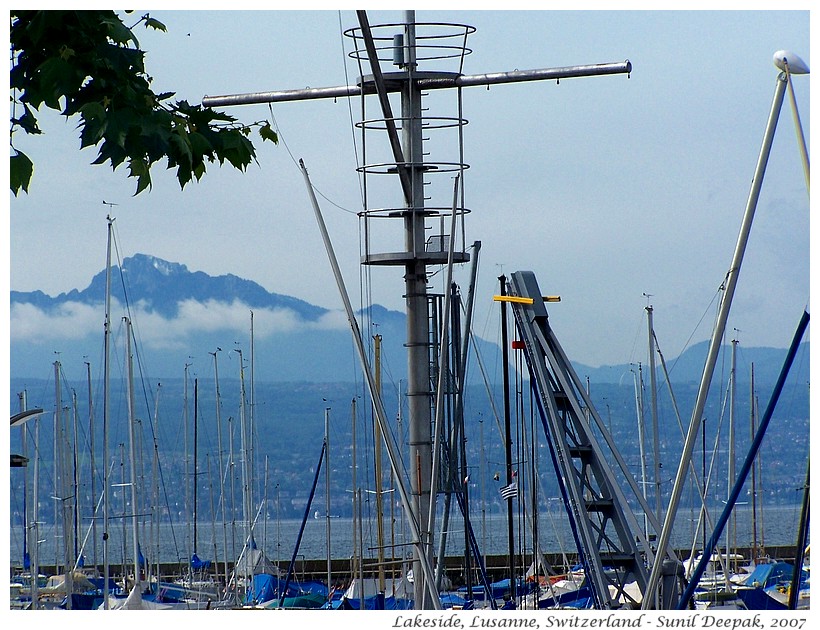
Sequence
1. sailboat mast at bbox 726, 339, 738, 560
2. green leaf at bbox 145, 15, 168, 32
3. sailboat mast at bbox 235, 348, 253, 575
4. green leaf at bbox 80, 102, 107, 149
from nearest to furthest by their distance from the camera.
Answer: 1. green leaf at bbox 80, 102, 107, 149
2. green leaf at bbox 145, 15, 168, 32
3. sailboat mast at bbox 726, 339, 738, 560
4. sailboat mast at bbox 235, 348, 253, 575

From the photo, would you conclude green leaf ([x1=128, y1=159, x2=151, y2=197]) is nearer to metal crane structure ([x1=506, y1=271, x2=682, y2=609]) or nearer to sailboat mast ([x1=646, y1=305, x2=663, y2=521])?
metal crane structure ([x1=506, y1=271, x2=682, y2=609])

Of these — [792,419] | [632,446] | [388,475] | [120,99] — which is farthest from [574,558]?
[632,446]

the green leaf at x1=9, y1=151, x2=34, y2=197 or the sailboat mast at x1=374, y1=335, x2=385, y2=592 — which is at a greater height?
the green leaf at x1=9, y1=151, x2=34, y2=197

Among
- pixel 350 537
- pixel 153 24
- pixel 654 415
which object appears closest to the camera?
pixel 153 24

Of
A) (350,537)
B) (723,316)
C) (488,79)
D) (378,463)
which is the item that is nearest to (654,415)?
(378,463)

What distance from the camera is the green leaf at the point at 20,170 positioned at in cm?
511

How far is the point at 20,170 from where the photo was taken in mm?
5129

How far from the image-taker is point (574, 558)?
121 ft

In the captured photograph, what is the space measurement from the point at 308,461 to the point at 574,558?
136508 mm

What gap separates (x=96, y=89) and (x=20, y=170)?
45 centimetres

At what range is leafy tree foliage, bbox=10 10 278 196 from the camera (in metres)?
4.92

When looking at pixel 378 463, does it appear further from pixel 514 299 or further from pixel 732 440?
pixel 514 299

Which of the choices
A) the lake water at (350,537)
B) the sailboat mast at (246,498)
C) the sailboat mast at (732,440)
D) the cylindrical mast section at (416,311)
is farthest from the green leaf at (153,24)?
the sailboat mast at (246,498)

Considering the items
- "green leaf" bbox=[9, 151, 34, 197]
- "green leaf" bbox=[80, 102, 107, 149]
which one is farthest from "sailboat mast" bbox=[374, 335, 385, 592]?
"green leaf" bbox=[80, 102, 107, 149]
